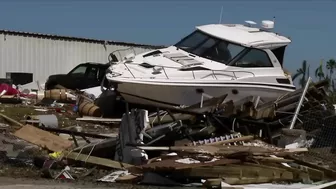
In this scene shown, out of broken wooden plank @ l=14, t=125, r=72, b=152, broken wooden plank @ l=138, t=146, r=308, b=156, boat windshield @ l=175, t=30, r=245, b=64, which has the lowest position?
broken wooden plank @ l=14, t=125, r=72, b=152

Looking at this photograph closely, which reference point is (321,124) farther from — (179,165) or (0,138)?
(0,138)

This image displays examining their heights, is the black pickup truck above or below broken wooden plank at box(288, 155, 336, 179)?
below

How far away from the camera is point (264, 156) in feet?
34.6

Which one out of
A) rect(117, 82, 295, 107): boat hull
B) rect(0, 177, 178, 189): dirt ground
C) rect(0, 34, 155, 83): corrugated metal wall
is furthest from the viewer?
rect(0, 34, 155, 83): corrugated metal wall

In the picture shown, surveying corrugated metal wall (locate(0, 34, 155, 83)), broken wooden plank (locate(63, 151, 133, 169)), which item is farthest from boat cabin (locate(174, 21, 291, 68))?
corrugated metal wall (locate(0, 34, 155, 83))

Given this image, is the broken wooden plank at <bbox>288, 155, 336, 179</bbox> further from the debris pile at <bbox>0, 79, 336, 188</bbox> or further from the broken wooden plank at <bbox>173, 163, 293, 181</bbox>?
the broken wooden plank at <bbox>173, 163, 293, 181</bbox>

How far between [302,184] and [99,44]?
28.1 meters

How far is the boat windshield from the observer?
58.9ft

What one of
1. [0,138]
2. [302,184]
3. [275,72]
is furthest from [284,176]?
[275,72]

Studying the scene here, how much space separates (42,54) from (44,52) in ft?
0.53

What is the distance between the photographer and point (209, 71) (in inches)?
676

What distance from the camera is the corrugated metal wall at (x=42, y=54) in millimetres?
32000

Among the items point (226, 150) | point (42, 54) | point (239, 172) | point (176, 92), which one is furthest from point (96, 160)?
point (42, 54)

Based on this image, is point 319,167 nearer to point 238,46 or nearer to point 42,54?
point 238,46
